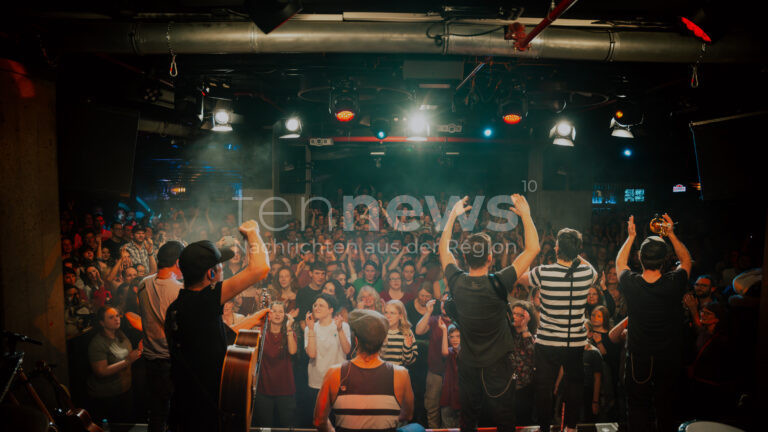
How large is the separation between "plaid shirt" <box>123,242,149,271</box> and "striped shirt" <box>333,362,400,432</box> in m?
4.64

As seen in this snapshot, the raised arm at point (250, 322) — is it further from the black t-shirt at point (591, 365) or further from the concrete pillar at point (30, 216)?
the black t-shirt at point (591, 365)

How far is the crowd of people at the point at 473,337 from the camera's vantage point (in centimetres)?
295

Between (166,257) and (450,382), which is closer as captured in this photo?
(166,257)

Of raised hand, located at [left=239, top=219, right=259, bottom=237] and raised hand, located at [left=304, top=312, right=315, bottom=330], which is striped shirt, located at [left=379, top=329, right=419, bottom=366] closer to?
raised hand, located at [left=304, top=312, right=315, bottom=330]

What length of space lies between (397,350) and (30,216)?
11.1ft

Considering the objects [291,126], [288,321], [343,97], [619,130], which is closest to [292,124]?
[291,126]

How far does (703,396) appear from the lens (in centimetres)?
363

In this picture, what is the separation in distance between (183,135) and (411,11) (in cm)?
652

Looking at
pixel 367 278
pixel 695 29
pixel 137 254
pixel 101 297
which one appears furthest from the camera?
pixel 137 254

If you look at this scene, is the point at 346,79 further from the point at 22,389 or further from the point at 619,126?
the point at 22,389

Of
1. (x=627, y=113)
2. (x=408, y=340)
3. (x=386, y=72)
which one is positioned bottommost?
(x=408, y=340)

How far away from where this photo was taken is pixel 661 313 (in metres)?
3.16

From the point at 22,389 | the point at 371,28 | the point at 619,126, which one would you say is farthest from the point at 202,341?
the point at 619,126

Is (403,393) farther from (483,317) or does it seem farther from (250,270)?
(250,270)
